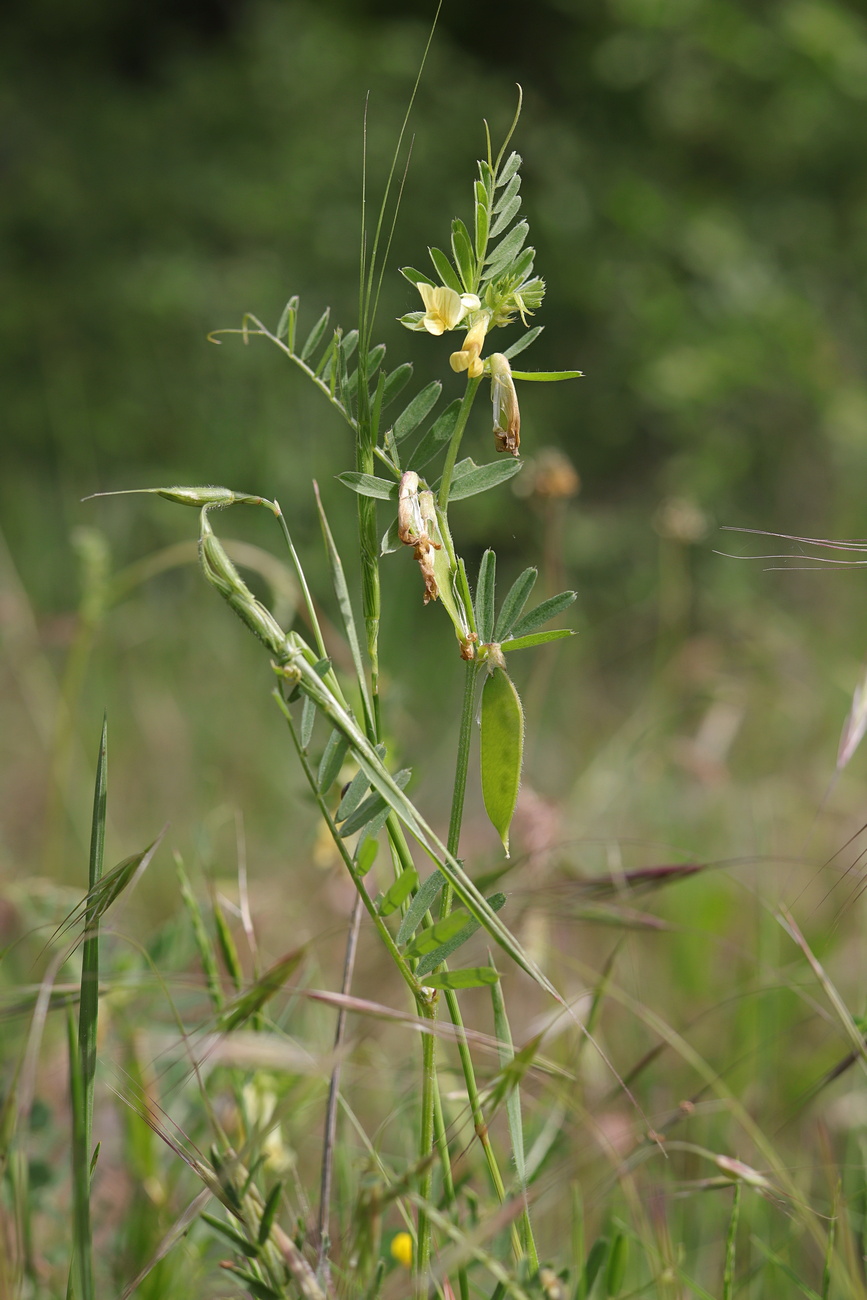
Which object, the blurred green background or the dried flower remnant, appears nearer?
the dried flower remnant

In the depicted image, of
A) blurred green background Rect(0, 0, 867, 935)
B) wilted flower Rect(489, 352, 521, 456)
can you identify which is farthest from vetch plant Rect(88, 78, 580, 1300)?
blurred green background Rect(0, 0, 867, 935)

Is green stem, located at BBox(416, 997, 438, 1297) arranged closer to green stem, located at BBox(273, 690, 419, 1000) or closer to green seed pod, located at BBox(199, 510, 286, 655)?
green stem, located at BBox(273, 690, 419, 1000)

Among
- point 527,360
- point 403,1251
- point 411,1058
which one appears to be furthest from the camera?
point 527,360

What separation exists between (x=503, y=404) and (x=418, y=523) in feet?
0.21

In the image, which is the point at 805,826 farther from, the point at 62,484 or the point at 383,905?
the point at 62,484

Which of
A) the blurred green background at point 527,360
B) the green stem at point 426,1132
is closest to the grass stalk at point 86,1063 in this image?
the green stem at point 426,1132

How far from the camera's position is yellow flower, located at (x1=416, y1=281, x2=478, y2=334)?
0.41 metres

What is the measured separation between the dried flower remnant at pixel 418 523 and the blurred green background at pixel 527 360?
1.35m

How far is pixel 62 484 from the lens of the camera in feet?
9.71

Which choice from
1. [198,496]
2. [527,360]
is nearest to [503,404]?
[198,496]

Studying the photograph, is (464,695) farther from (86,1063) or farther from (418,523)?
(86,1063)

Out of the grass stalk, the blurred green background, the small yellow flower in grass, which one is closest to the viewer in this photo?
the grass stalk

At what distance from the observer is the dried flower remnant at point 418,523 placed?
0.39m

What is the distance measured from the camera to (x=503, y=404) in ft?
1.36
